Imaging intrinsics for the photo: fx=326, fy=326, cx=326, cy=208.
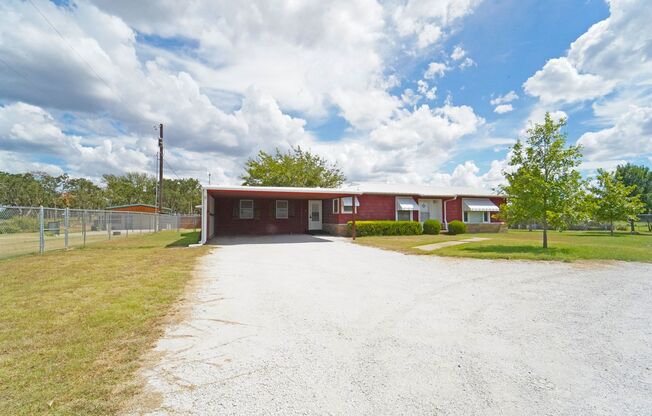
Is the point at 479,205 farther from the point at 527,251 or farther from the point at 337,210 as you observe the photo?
the point at 527,251

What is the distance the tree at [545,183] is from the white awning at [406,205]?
8.15 m

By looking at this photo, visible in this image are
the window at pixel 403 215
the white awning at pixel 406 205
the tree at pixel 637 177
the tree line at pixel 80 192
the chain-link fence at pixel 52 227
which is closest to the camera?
the chain-link fence at pixel 52 227

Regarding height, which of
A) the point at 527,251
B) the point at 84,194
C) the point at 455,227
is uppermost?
the point at 84,194

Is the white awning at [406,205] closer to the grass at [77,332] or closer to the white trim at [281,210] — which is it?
the white trim at [281,210]

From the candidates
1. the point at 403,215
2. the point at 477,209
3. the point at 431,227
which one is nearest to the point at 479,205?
the point at 477,209

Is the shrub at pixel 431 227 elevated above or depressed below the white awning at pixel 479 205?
below

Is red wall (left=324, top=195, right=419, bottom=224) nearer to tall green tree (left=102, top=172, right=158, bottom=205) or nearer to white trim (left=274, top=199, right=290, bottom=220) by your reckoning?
white trim (left=274, top=199, right=290, bottom=220)

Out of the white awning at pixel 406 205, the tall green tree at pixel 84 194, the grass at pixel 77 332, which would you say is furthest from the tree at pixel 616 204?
the tall green tree at pixel 84 194

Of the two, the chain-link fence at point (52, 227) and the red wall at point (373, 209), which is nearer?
the chain-link fence at point (52, 227)

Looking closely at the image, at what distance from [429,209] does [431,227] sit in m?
2.19

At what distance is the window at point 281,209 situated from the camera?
19734 mm

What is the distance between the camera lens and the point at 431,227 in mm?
19125

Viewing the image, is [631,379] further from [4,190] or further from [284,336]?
[4,190]

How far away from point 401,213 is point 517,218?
913 cm
